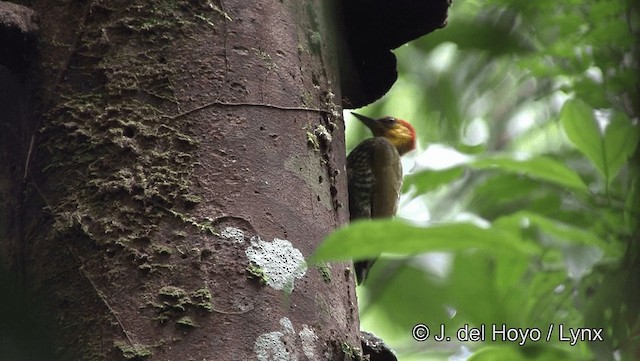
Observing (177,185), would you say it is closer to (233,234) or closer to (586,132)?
(233,234)

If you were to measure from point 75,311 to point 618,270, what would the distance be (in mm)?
930

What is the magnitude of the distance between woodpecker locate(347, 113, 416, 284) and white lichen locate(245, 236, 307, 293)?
1.22 metres

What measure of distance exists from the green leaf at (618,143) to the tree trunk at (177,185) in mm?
573

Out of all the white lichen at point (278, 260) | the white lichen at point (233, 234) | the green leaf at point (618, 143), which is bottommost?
the white lichen at point (278, 260)

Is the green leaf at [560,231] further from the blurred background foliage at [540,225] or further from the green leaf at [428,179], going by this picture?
the green leaf at [428,179]

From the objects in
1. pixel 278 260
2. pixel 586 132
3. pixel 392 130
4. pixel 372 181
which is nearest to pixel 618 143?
pixel 586 132

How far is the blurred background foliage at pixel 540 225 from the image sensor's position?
1.01 metres

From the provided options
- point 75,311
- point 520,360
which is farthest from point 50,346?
point 75,311

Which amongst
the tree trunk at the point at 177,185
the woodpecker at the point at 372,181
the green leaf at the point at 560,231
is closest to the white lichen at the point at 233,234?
the tree trunk at the point at 177,185

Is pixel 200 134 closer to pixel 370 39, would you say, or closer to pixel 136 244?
pixel 136 244

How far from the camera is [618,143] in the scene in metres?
1.49

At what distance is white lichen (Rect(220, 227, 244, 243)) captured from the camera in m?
1.63

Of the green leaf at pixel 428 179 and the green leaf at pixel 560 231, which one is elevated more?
the green leaf at pixel 428 179

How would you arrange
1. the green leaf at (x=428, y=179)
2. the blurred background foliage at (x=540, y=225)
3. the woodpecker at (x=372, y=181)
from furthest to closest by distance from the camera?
the woodpecker at (x=372, y=181) < the green leaf at (x=428, y=179) < the blurred background foliage at (x=540, y=225)
